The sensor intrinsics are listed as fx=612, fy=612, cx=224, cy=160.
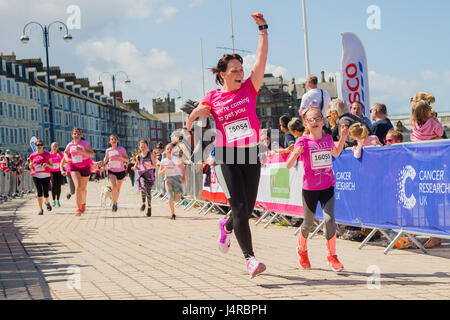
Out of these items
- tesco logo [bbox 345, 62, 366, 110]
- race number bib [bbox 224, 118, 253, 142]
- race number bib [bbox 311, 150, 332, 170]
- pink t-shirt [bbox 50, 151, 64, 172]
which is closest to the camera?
race number bib [bbox 224, 118, 253, 142]

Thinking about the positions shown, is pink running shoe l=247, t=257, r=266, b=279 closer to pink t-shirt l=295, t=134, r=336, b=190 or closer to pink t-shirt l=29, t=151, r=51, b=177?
pink t-shirt l=295, t=134, r=336, b=190

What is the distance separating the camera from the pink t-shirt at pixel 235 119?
19.2 feet

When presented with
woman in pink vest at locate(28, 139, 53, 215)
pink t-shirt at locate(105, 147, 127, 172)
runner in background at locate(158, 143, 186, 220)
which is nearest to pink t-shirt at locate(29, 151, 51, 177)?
woman in pink vest at locate(28, 139, 53, 215)

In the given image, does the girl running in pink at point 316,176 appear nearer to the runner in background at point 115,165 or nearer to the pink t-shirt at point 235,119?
the pink t-shirt at point 235,119

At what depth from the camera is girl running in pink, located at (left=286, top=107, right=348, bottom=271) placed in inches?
254

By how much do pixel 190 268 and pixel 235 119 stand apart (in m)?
1.91

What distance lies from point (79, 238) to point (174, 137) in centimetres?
573

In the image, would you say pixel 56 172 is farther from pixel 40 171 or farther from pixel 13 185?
pixel 13 185

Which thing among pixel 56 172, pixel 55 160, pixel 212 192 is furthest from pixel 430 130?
pixel 55 160

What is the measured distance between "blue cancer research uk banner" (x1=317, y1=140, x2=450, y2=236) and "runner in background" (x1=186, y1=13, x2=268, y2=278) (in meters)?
2.51

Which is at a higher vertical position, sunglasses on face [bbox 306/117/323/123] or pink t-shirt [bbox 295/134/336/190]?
sunglasses on face [bbox 306/117/323/123]

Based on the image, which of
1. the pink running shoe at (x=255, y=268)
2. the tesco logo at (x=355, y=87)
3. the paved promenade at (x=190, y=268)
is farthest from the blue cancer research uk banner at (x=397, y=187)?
the tesco logo at (x=355, y=87)

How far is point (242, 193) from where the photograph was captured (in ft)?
19.2
